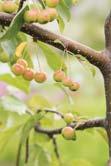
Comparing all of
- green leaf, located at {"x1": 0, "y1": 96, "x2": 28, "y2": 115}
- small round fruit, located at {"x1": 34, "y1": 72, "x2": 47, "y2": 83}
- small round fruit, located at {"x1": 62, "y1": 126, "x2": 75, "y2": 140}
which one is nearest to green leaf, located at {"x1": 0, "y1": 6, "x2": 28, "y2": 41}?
small round fruit, located at {"x1": 34, "y1": 72, "x2": 47, "y2": 83}

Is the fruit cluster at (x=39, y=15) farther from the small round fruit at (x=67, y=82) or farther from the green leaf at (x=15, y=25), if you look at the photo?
the small round fruit at (x=67, y=82)

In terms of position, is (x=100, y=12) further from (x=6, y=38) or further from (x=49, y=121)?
(x=6, y=38)

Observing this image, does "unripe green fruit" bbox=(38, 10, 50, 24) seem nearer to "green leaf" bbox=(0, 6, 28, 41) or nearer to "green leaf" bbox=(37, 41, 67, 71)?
"green leaf" bbox=(0, 6, 28, 41)

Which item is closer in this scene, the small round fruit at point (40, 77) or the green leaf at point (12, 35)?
the green leaf at point (12, 35)

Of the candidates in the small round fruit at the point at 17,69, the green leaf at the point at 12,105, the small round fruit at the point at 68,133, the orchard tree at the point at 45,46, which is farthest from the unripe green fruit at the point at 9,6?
the green leaf at the point at 12,105

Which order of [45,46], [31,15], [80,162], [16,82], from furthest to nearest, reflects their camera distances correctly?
[16,82]
[80,162]
[45,46]
[31,15]

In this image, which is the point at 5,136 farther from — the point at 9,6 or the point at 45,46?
the point at 9,6

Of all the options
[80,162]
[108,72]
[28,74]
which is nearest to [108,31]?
[108,72]
